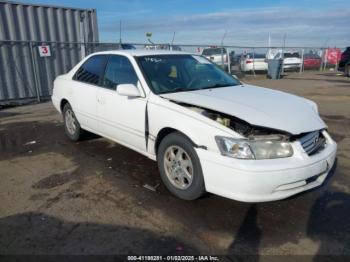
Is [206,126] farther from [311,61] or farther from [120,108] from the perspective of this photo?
[311,61]

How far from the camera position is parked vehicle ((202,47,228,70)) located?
1961 cm

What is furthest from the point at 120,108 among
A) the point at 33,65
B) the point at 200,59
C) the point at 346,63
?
the point at 346,63

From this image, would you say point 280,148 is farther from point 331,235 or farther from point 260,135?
point 331,235

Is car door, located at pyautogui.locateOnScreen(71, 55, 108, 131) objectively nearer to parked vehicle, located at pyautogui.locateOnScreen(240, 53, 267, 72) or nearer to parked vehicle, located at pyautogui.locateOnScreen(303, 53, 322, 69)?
parked vehicle, located at pyautogui.locateOnScreen(240, 53, 267, 72)

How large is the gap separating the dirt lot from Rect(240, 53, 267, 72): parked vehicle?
1837 cm

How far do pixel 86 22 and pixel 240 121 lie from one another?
35.9ft

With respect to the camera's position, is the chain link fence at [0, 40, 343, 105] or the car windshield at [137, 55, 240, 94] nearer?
the car windshield at [137, 55, 240, 94]

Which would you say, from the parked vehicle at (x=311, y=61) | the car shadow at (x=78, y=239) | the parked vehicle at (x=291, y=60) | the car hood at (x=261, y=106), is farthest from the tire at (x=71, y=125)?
the parked vehicle at (x=311, y=61)

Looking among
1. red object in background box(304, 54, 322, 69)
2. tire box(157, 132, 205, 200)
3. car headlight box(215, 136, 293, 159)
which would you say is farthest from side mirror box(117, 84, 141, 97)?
red object in background box(304, 54, 322, 69)

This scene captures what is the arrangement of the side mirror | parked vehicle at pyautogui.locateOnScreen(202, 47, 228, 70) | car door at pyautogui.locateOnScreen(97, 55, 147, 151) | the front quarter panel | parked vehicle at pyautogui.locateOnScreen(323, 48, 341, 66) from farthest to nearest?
parked vehicle at pyautogui.locateOnScreen(323, 48, 341, 66), parked vehicle at pyautogui.locateOnScreen(202, 47, 228, 70), car door at pyautogui.locateOnScreen(97, 55, 147, 151), the side mirror, the front quarter panel

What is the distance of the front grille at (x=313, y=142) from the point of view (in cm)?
343

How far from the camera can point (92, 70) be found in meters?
5.46

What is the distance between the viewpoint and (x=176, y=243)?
3002mm

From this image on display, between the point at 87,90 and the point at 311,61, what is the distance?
978 inches
